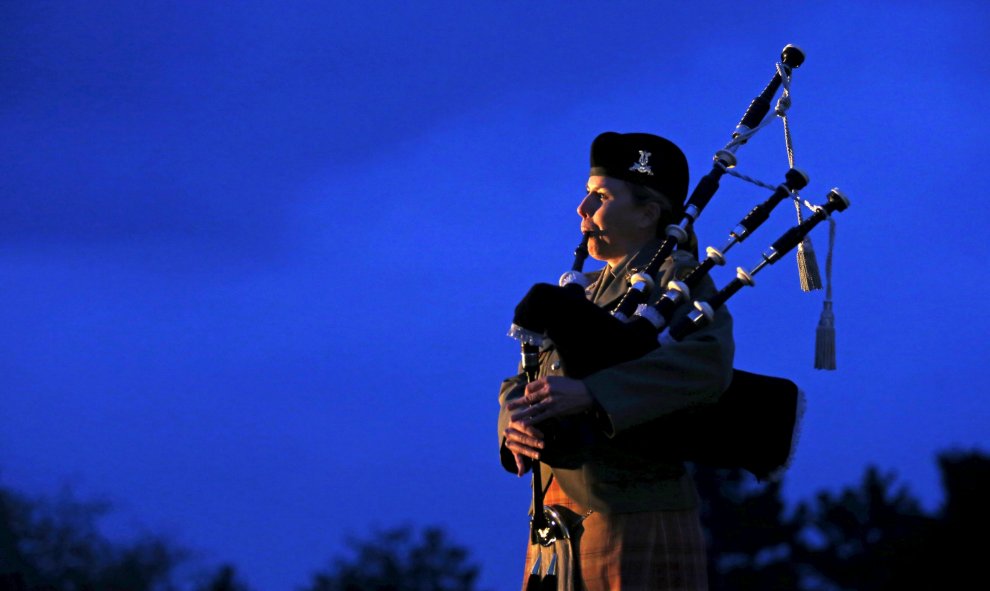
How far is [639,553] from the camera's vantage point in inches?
137

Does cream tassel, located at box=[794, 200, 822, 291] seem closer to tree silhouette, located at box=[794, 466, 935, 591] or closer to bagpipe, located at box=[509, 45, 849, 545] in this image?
bagpipe, located at box=[509, 45, 849, 545]

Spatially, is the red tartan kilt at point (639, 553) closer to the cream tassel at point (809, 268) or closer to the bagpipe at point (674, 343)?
the bagpipe at point (674, 343)

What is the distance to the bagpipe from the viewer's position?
11.3ft

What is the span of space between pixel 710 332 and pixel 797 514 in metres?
23.0

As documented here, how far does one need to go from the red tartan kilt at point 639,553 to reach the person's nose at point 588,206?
0.93 meters

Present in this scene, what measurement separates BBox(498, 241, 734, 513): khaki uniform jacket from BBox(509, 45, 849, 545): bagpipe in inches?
1.3

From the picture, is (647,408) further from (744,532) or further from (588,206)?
(744,532)

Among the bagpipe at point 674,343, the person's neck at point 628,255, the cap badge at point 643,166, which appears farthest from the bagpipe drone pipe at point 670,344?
the cap badge at point 643,166

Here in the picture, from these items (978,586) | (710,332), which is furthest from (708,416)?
(978,586)

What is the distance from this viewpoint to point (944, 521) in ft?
53.0

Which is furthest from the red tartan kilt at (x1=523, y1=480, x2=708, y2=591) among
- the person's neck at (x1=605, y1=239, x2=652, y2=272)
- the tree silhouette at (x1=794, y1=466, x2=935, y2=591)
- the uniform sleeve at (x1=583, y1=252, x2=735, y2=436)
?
the tree silhouette at (x1=794, y1=466, x2=935, y2=591)

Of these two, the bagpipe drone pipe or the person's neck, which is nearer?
the bagpipe drone pipe

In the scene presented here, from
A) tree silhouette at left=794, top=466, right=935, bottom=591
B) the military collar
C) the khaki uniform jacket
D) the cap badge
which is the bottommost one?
the khaki uniform jacket

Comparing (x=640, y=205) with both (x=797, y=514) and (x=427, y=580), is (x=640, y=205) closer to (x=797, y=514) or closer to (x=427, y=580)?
(x=427, y=580)
